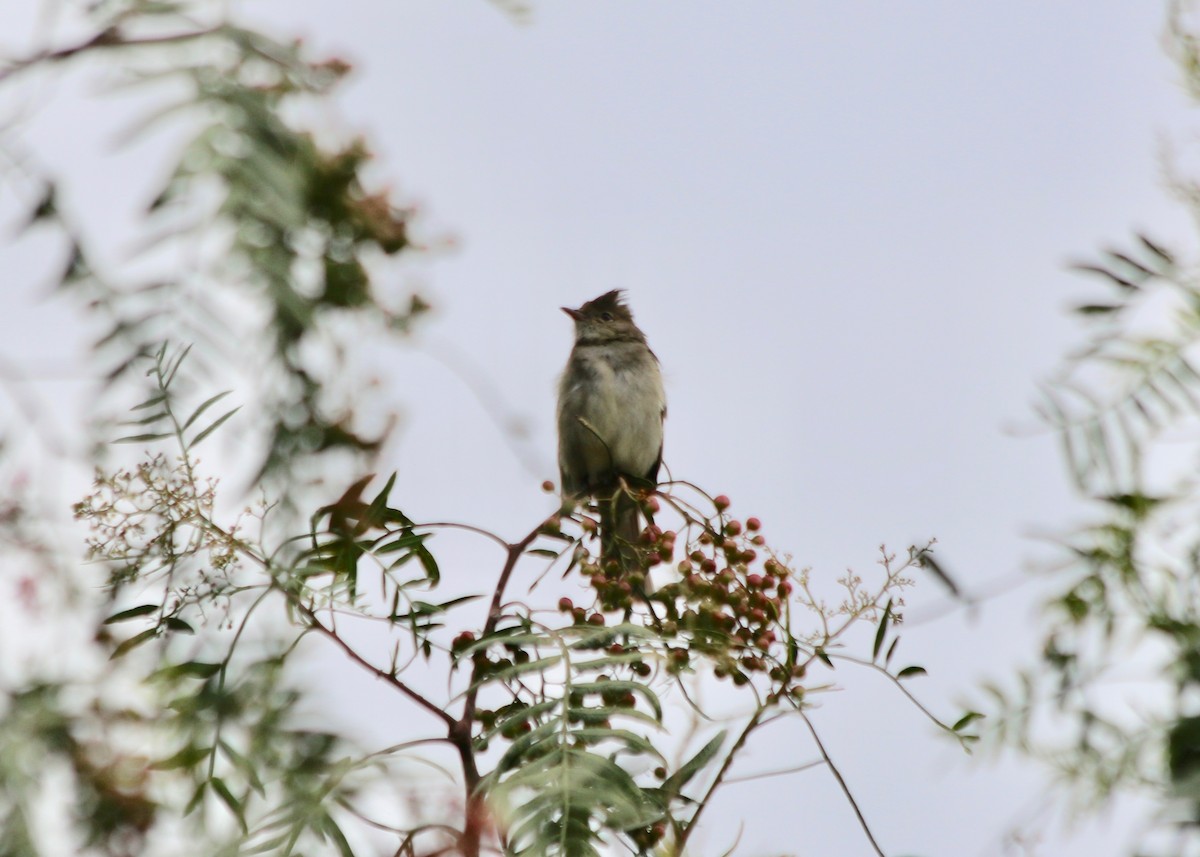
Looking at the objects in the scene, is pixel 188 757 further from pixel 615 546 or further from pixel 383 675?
pixel 615 546

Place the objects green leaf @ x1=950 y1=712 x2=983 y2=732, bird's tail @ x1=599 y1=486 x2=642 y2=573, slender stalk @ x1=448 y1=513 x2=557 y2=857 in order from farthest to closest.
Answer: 1. bird's tail @ x1=599 y1=486 x2=642 y2=573
2. green leaf @ x1=950 y1=712 x2=983 y2=732
3. slender stalk @ x1=448 y1=513 x2=557 y2=857

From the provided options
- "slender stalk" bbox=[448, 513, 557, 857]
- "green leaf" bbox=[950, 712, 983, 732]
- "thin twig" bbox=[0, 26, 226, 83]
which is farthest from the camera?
"green leaf" bbox=[950, 712, 983, 732]

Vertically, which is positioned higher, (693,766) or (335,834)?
(693,766)

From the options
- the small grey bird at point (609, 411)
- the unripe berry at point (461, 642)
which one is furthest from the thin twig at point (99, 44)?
the small grey bird at point (609, 411)

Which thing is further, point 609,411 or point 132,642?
point 609,411

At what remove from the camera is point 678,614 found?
3.09m

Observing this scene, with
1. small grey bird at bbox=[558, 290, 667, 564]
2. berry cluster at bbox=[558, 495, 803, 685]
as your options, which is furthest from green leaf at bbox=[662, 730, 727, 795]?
small grey bird at bbox=[558, 290, 667, 564]

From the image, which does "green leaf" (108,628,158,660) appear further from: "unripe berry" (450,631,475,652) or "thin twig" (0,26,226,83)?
"thin twig" (0,26,226,83)

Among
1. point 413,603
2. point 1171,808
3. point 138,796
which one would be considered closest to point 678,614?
point 413,603

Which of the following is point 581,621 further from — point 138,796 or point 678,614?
point 138,796

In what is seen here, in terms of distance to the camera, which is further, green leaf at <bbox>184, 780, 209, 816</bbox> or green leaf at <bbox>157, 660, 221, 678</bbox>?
green leaf at <bbox>157, 660, 221, 678</bbox>

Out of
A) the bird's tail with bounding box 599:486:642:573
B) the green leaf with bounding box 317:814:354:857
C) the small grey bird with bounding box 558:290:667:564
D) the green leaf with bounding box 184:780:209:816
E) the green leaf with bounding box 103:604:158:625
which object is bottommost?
the green leaf with bounding box 317:814:354:857

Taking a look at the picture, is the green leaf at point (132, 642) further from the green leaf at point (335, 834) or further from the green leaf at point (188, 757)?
the green leaf at point (335, 834)

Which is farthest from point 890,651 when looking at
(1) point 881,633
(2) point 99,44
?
(2) point 99,44
